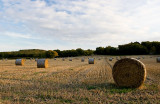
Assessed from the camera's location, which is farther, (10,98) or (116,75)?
(116,75)

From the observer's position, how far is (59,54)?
88.8m

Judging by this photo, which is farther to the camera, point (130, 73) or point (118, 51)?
point (118, 51)

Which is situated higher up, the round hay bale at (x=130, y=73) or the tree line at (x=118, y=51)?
the tree line at (x=118, y=51)

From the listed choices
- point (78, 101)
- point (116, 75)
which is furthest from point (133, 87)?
point (78, 101)

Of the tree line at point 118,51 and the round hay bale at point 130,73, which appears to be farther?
the tree line at point 118,51

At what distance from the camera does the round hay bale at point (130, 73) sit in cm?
769

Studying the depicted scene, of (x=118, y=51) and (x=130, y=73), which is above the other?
(x=118, y=51)

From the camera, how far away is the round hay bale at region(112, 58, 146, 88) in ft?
25.2

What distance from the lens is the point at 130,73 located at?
7.92 meters

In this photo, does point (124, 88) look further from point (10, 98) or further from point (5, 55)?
point (5, 55)

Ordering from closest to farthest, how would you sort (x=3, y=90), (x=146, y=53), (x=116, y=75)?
(x=3, y=90)
(x=116, y=75)
(x=146, y=53)

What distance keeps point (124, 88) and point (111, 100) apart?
86.4 inches

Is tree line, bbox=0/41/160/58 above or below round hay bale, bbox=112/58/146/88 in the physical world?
above

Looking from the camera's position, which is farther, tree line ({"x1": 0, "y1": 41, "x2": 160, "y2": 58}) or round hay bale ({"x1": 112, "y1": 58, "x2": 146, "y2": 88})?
tree line ({"x1": 0, "y1": 41, "x2": 160, "y2": 58})
